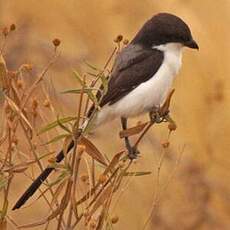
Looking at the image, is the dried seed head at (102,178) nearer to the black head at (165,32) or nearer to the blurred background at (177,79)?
the black head at (165,32)

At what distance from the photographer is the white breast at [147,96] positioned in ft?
6.13

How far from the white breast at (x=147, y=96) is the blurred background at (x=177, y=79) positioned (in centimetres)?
116

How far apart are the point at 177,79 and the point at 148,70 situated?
1.22 m

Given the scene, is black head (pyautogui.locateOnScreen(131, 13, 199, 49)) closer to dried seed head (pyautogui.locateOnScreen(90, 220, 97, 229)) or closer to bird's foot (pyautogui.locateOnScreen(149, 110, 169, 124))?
bird's foot (pyautogui.locateOnScreen(149, 110, 169, 124))

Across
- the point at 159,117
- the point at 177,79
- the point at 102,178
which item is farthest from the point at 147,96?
the point at 177,79

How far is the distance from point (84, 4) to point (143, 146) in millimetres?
486

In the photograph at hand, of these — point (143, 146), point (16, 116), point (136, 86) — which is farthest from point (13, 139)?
point (143, 146)

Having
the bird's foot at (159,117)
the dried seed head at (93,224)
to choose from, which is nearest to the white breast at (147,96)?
the bird's foot at (159,117)

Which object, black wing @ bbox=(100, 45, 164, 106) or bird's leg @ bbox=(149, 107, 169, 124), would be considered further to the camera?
black wing @ bbox=(100, 45, 164, 106)

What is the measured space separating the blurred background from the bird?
3.72 ft

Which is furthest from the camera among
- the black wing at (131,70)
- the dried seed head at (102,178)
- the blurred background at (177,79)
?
the blurred background at (177,79)

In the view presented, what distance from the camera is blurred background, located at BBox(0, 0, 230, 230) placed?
3092 millimetres

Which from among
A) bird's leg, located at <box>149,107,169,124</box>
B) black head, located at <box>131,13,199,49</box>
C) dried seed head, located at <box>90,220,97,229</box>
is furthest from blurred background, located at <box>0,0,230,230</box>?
dried seed head, located at <box>90,220,97,229</box>

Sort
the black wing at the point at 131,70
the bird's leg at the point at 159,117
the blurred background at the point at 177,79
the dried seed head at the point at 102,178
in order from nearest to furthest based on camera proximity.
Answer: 1. the dried seed head at the point at 102,178
2. the bird's leg at the point at 159,117
3. the black wing at the point at 131,70
4. the blurred background at the point at 177,79
